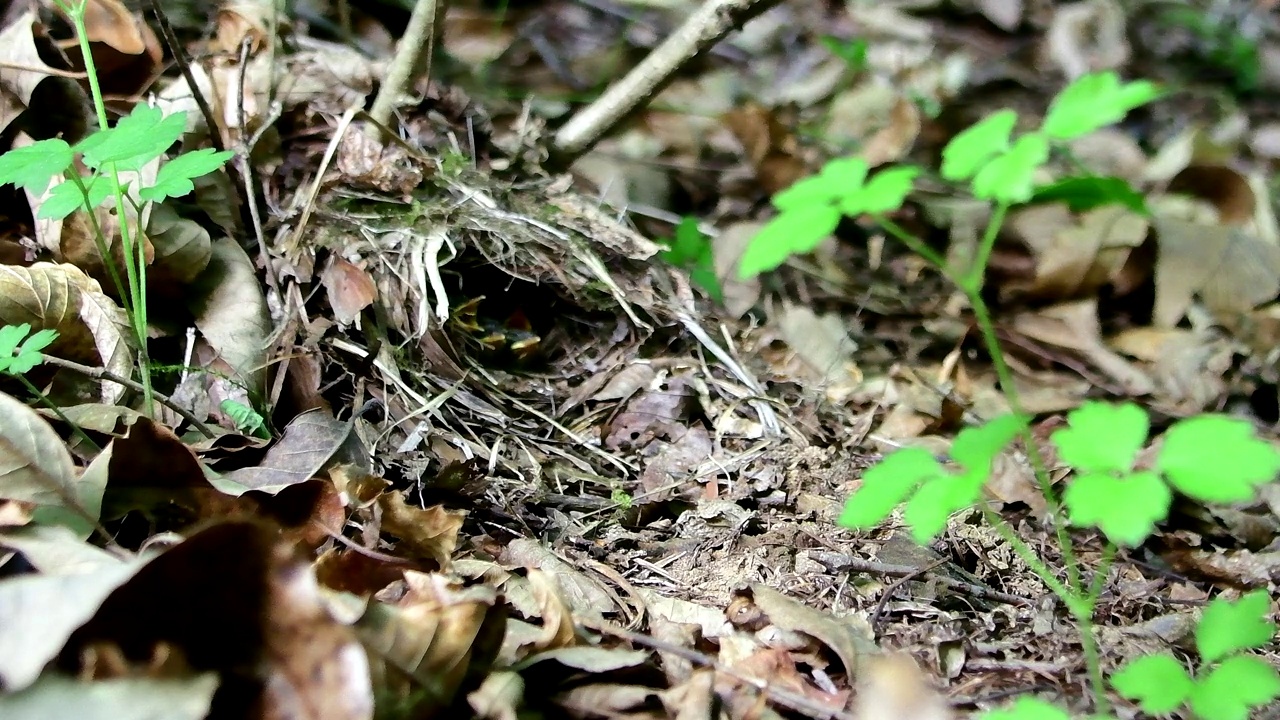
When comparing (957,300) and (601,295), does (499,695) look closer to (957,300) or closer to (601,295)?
(601,295)

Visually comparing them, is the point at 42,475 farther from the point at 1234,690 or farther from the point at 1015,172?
the point at 1234,690

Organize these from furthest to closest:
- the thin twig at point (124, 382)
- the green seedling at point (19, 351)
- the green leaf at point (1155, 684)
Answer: the thin twig at point (124, 382), the green seedling at point (19, 351), the green leaf at point (1155, 684)

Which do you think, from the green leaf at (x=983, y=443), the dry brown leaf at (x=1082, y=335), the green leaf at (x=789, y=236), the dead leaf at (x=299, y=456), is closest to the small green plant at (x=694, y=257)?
the dry brown leaf at (x=1082, y=335)

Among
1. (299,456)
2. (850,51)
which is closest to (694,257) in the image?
(299,456)

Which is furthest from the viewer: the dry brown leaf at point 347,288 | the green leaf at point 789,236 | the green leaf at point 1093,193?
the green leaf at point 1093,193

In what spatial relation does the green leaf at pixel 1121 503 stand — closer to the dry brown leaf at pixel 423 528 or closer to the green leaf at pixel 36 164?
the dry brown leaf at pixel 423 528

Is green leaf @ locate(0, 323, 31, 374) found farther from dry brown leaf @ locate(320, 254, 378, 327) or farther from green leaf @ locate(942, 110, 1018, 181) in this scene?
green leaf @ locate(942, 110, 1018, 181)

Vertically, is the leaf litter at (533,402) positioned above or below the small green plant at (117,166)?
below
